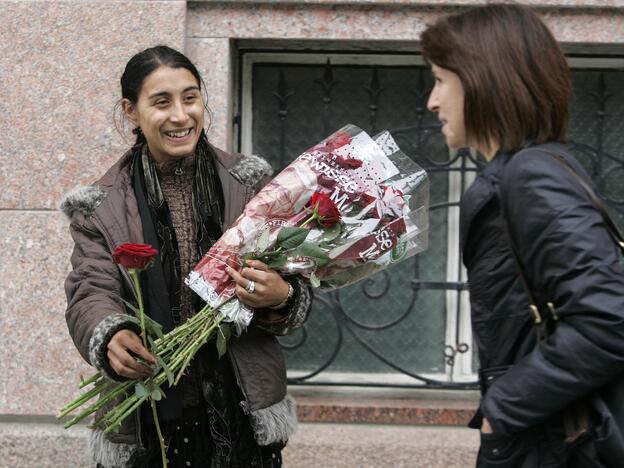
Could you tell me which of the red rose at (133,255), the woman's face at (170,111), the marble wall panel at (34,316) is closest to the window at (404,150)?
the marble wall panel at (34,316)

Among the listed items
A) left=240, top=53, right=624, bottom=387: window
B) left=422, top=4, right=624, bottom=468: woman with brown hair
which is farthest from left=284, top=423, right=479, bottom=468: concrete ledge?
left=422, top=4, right=624, bottom=468: woman with brown hair

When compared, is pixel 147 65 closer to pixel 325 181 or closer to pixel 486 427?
pixel 325 181

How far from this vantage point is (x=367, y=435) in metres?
4.25

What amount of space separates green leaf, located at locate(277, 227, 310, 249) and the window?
1909 mm

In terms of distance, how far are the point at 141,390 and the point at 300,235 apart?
1.96 ft

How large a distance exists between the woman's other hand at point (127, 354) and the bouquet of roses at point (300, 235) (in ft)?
0.12

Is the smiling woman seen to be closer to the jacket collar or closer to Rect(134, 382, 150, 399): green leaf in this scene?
Rect(134, 382, 150, 399): green leaf

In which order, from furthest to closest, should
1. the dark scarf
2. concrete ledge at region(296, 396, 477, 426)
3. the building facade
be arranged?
concrete ledge at region(296, 396, 477, 426) → the building facade → the dark scarf

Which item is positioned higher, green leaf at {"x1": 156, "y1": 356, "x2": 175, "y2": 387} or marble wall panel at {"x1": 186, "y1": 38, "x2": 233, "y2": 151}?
marble wall panel at {"x1": 186, "y1": 38, "x2": 233, "y2": 151}

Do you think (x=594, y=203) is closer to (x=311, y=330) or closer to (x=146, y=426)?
(x=146, y=426)

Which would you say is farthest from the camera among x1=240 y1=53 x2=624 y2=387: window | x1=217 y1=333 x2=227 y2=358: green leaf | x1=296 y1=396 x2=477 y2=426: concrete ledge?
x1=240 y1=53 x2=624 y2=387: window

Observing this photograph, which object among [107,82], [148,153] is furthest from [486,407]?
[107,82]

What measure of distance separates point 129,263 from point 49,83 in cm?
191

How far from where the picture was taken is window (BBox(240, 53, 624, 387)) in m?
4.48
